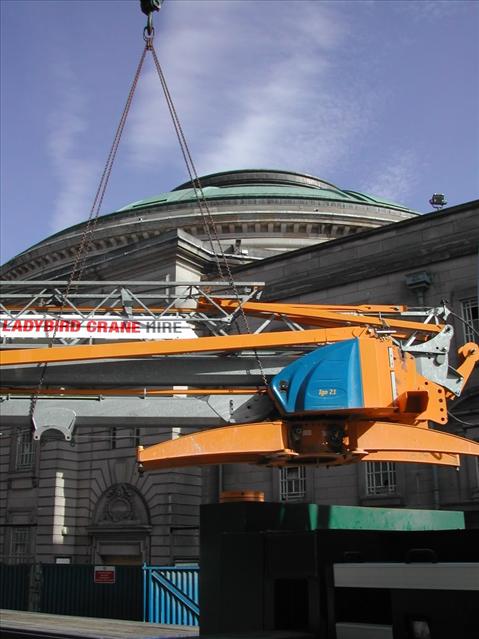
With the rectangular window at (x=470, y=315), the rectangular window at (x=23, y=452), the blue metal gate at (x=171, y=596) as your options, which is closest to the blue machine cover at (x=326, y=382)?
the blue metal gate at (x=171, y=596)

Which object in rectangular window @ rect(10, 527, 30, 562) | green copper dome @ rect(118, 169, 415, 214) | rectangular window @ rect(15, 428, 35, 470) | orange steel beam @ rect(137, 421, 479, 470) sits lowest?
rectangular window @ rect(10, 527, 30, 562)

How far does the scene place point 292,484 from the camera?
26.0 m

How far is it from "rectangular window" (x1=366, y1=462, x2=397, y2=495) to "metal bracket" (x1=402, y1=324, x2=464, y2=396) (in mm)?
13617

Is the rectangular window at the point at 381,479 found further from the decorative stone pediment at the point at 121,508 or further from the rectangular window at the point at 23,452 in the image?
the rectangular window at the point at 23,452

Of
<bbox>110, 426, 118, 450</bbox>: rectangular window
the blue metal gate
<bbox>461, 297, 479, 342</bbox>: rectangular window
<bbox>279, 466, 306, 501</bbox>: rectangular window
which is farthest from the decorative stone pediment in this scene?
<bbox>461, 297, 479, 342</bbox>: rectangular window

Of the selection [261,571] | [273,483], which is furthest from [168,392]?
[273,483]

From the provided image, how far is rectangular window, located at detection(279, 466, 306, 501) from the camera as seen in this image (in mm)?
25734

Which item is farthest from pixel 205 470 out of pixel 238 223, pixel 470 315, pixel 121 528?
pixel 238 223

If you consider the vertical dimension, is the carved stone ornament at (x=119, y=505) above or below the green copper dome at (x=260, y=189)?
below

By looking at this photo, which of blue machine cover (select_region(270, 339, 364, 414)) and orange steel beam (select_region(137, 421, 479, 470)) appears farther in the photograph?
orange steel beam (select_region(137, 421, 479, 470))

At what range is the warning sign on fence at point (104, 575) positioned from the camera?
72.7 feet

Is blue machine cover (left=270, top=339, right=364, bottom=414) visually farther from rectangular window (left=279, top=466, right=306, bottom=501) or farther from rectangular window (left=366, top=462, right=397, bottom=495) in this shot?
rectangular window (left=279, top=466, right=306, bottom=501)

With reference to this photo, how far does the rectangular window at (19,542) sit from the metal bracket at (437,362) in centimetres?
2689

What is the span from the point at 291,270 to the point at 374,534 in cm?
2093
